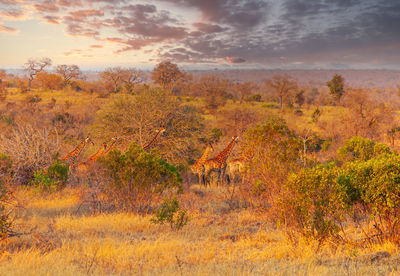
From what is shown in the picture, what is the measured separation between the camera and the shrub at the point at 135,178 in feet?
29.0

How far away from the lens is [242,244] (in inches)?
248

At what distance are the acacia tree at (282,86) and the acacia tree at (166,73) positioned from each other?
18.3 metres

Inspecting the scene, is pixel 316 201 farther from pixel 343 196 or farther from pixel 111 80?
pixel 111 80

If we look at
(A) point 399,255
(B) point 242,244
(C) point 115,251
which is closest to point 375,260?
(A) point 399,255

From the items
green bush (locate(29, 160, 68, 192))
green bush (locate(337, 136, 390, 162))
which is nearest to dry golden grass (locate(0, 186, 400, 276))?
green bush (locate(29, 160, 68, 192))

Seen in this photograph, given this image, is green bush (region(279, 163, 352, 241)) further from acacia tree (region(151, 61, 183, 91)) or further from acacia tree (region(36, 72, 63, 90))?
acacia tree (region(36, 72, 63, 90))

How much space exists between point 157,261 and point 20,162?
9.06 meters

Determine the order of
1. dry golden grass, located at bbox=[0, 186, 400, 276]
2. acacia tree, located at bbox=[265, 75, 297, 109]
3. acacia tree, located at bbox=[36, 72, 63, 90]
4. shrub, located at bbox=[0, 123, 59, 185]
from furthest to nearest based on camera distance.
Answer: acacia tree, located at bbox=[36, 72, 63, 90] < acacia tree, located at bbox=[265, 75, 297, 109] < shrub, located at bbox=[0, 123, 59, 185] < dry golden grass, located at bbox=[0, 186, 400, 276]

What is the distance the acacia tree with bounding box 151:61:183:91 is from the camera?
58528mm

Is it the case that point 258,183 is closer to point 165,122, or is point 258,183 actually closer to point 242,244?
point 242,244

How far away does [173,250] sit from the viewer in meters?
5.72

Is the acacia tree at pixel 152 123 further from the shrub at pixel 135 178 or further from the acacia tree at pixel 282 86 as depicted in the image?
the acacia tree at pixel 282 86

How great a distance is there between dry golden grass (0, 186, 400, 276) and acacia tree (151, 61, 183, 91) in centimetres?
5179

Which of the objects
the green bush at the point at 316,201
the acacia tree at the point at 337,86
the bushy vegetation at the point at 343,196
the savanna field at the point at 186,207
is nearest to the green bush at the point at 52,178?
the savanna field at the point at 186,207
